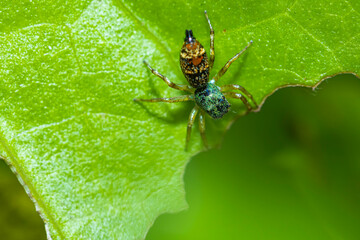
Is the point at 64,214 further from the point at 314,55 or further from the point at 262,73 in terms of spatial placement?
the point at 314,55

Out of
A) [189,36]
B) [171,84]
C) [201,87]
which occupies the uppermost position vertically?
[189,36]

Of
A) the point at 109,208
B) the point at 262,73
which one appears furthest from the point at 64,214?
the point at 262,73

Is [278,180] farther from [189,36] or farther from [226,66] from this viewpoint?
[189,36]

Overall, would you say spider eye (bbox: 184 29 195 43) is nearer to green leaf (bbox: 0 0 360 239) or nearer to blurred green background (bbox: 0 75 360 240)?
green leaf (bbox: 0 0 360 239)

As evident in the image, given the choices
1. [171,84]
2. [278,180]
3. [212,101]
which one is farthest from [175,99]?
[278,180]

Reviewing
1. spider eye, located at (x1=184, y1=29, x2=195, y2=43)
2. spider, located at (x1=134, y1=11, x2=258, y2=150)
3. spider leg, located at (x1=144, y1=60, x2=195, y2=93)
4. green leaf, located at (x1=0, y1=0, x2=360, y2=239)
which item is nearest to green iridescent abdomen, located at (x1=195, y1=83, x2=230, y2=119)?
spider, located at (x1=134, y1=11, x2=258, y2=150)

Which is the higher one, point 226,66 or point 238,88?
point 226,66
